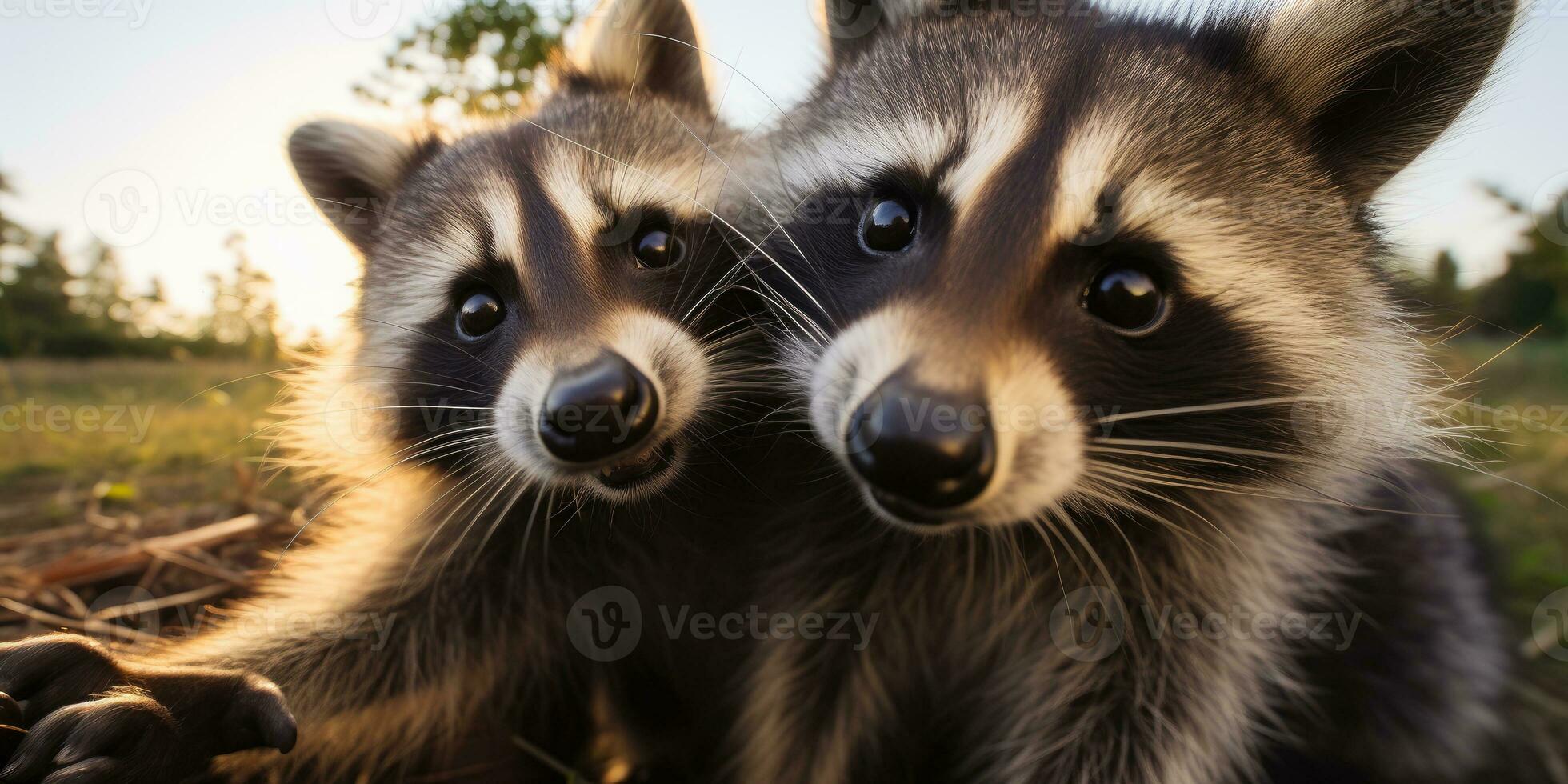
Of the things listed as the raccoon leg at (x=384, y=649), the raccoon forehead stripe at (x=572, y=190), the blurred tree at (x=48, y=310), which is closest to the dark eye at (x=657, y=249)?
the raccoon forehead stripe at (x=572, y=190)

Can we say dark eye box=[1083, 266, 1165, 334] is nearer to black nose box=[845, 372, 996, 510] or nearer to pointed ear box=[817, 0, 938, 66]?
black nose box=[845, 372, 996, 510]

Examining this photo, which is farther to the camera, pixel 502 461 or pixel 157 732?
pixel 502 461

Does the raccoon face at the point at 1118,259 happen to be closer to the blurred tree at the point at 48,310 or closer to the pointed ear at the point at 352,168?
the pointed ear at the point at 352,168

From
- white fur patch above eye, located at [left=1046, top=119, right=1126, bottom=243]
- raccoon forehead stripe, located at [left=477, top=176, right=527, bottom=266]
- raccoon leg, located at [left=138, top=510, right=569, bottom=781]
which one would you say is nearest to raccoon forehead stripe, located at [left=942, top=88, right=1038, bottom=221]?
white fur patch above eye, located at [left=1046, top=119, right=1126, bottom=243]

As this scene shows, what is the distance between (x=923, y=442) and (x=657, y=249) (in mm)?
1304

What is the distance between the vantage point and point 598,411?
165 centimetres

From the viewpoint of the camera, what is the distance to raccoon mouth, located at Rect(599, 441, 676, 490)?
6.24 ft

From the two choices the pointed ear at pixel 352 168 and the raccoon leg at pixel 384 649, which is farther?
the pointed ear at pixel 352 168

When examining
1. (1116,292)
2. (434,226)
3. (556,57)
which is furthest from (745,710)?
(556,57)

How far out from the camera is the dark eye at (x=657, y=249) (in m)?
2.34

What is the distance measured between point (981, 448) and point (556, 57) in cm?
249

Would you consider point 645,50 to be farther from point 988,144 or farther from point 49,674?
point 49,674

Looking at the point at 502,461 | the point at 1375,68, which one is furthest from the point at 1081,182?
the point at 502,461

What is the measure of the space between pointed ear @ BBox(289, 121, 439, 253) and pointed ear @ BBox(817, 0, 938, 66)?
1490 millimetres
